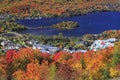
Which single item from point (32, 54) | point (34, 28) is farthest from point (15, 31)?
point (32, 54)

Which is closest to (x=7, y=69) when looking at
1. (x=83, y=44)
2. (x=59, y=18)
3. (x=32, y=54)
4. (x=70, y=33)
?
(x=32, y=54)

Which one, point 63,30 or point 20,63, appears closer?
point 20,63

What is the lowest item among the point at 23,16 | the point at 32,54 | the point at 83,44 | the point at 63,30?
the point at 23,16

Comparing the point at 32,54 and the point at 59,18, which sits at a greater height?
the point at 32,54

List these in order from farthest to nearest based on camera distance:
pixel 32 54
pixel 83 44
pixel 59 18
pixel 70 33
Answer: pixel 59 18
pixel 70 33
pixel 83 44
pixel 32 54

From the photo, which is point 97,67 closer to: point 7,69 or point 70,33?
point 7,69

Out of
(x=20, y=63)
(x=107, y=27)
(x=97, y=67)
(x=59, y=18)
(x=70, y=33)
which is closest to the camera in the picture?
(x=97, y=67)

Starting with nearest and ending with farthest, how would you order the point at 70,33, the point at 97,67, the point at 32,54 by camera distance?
the point at 97,67, the point at 32,54, the point at 70,33

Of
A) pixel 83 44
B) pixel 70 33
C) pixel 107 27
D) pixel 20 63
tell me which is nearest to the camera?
pixel 20 63

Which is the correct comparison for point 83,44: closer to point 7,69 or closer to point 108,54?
point 108,54
